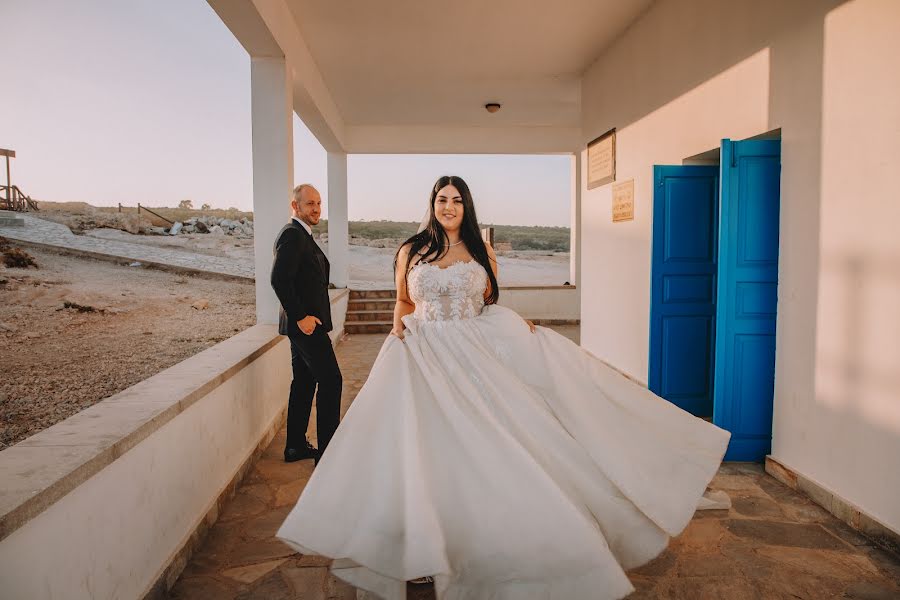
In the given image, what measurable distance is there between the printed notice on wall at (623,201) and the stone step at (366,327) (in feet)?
16.5

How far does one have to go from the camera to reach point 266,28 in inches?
167

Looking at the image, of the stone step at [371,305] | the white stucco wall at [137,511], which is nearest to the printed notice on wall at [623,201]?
the white stucco wall at [137,511]

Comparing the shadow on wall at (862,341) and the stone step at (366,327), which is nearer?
the shadow on wall at (862,341)

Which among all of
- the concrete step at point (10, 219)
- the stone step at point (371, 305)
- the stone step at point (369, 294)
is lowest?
the stone step at point (371, 305)

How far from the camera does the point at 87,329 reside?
6512 mm

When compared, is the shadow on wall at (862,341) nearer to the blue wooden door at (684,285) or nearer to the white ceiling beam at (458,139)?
the blue wooden door at (684,285)

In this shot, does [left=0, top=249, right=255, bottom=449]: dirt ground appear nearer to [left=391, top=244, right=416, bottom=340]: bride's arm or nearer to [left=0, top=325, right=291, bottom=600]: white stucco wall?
[left=0, top=325, right=291, bottom=600]: white stucco wall

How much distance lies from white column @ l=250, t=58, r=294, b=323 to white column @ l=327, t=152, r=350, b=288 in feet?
19.2

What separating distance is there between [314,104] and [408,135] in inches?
162

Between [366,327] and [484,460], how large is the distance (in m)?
8.14

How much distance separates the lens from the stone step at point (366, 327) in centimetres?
999

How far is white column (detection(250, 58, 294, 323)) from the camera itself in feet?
15.9

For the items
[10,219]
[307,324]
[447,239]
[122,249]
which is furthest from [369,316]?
[447,239]

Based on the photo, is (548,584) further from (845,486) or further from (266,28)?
(266,28)
